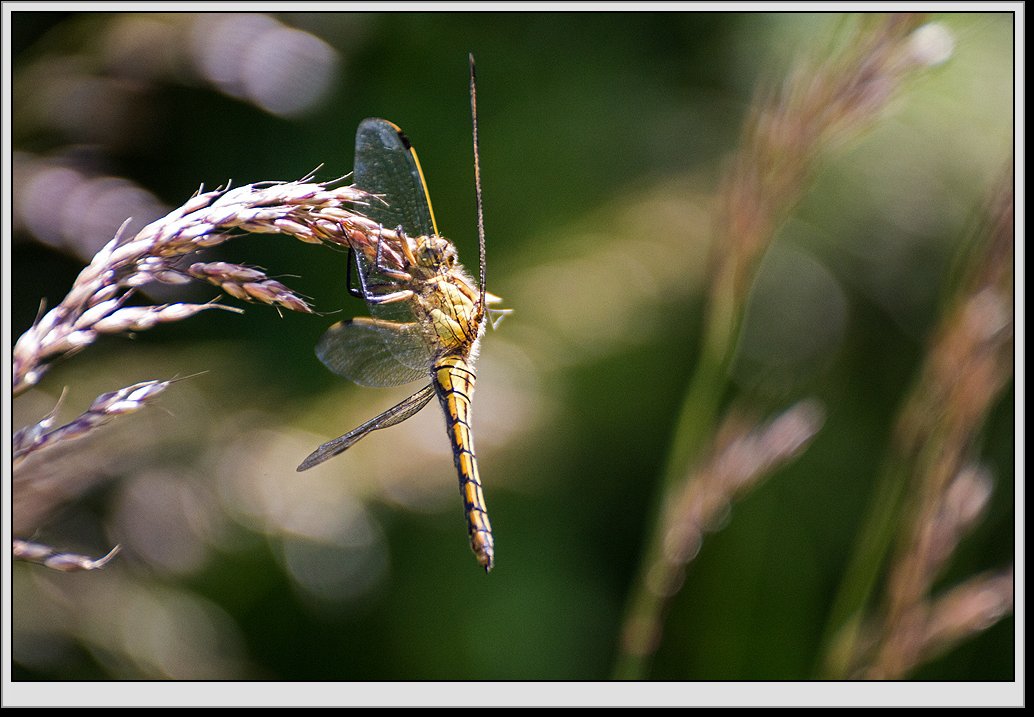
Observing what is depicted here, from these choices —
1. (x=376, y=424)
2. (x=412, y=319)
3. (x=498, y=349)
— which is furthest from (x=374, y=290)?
(x=498, y=349)

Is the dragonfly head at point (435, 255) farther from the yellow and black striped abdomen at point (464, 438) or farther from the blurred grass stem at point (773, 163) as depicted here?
the blurred grass stem at point (773, 163)

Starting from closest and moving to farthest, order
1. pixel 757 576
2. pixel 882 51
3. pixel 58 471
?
pixel 58 471
pixel 882 51
pixel 757 576

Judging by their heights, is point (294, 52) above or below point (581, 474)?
above

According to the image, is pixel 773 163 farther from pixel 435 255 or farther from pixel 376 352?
pixel 376 352

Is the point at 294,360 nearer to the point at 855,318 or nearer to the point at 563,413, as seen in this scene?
the point at 563,413

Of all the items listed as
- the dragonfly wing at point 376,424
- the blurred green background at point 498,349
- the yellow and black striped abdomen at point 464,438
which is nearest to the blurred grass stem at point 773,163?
the yellow and black striped abdomen at point 464,438

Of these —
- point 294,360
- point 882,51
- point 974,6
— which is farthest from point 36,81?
point 974,6

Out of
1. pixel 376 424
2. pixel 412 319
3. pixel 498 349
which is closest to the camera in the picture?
pixel 376 424

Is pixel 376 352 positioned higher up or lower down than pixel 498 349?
higher up
